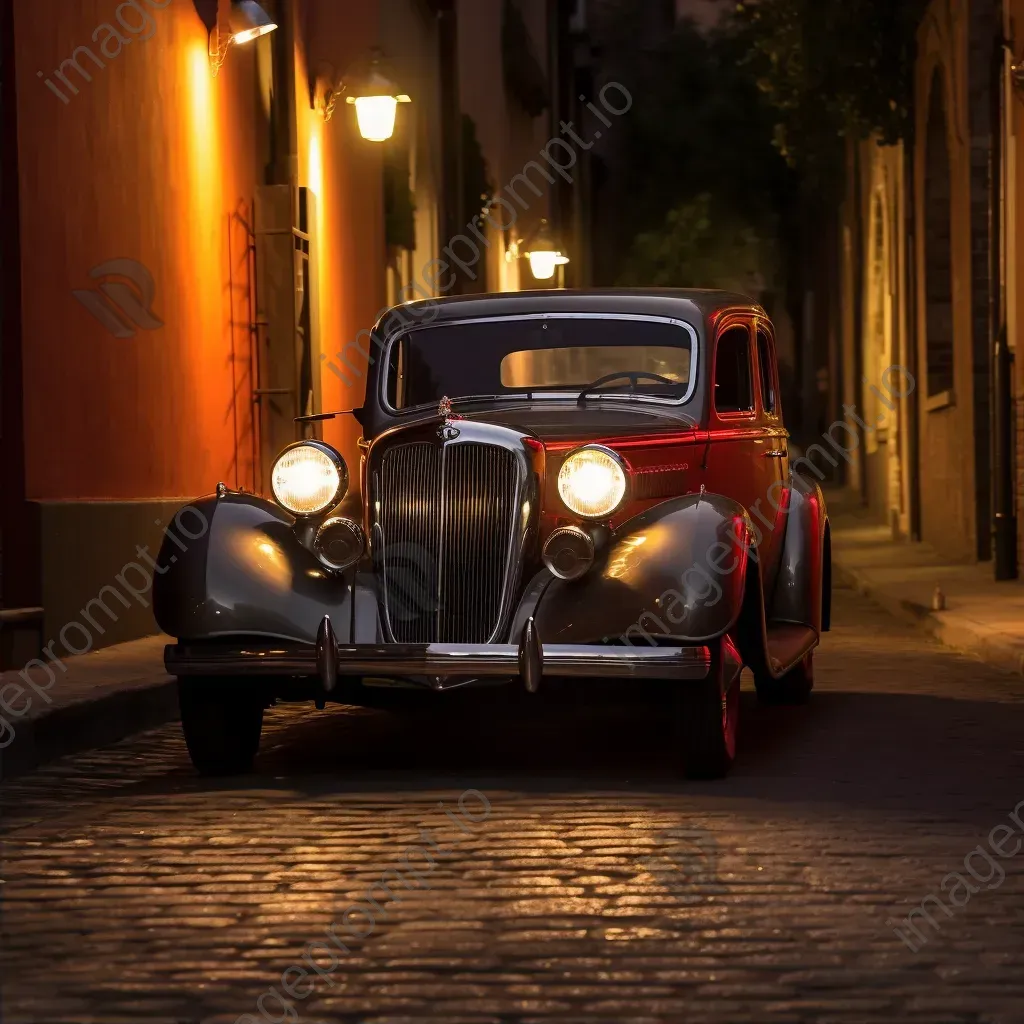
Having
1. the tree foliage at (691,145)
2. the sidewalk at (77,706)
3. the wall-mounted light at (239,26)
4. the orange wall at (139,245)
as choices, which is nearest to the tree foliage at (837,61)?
the orange wall at (139,245)

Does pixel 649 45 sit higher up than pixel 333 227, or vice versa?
pixel 649 45

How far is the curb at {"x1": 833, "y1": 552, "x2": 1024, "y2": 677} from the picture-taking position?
11.6 meters

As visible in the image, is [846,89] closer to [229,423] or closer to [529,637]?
[229,423]

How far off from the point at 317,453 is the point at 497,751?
1.42 metres

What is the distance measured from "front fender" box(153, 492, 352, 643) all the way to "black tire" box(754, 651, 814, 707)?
3.00 meters

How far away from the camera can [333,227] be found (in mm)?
19969

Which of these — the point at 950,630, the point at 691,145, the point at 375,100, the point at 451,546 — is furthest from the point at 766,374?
the point at 691,145

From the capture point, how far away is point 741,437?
8984mm

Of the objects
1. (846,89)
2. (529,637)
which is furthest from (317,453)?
(846,89)

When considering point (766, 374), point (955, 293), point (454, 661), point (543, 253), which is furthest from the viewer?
point (543, 253)

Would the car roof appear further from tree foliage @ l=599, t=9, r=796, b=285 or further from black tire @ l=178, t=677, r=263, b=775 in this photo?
tree foliage @ l=599, t=9, r=796, b=285

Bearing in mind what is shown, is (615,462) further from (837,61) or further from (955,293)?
(837,61)

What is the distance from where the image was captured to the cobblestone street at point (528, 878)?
4594 millimetres

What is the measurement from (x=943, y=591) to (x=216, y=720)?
31.0 feet
